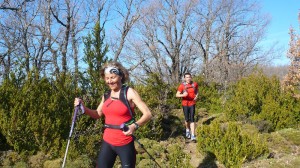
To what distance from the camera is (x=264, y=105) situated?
9805 mm

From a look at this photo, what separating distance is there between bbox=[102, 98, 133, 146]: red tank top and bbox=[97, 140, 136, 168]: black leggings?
0.18 feet

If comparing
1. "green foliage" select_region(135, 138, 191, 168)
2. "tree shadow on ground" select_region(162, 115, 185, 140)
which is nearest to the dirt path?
"green foliage" select_region(135, 138, 191, 168)

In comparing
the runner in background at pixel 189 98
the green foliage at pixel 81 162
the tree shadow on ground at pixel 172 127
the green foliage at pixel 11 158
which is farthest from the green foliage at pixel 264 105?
the green foliage at pixel 11 158

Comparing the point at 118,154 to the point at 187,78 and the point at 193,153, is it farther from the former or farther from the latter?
the point at 187,78

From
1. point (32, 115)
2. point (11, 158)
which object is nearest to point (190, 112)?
point (32, 115)

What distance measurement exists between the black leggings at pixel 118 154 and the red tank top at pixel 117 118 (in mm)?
54

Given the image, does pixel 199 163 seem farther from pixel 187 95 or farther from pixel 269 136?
pixel 269 136

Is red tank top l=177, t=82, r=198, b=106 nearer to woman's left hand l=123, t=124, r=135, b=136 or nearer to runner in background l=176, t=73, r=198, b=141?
runner in background l=176, t=73, r=198, b=141

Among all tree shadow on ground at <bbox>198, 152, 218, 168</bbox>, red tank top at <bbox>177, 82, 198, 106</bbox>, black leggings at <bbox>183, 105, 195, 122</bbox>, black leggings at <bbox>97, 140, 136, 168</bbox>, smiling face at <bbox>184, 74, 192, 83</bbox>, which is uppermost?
smiling face at <bbox>184, 74, 192, 83</bbox>

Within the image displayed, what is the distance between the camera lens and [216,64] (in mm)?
24703

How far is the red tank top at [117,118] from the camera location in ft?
10.1

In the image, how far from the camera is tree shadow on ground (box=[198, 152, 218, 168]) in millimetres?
6123

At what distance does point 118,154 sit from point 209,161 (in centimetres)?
369

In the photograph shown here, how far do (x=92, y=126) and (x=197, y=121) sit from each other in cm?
532
